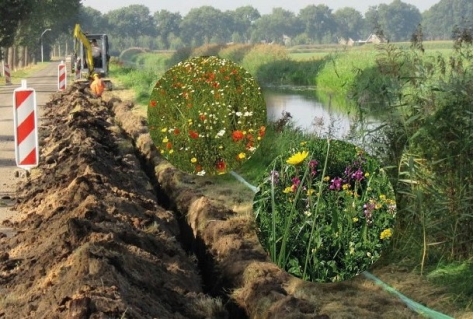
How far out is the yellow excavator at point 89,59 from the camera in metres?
33.2

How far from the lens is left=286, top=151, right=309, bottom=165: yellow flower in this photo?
23.8ft

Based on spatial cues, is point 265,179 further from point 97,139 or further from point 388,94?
point 97,139

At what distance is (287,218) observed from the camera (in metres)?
7.24

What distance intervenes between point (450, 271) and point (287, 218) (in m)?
1.32

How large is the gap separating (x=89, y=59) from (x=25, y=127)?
22.6 meters

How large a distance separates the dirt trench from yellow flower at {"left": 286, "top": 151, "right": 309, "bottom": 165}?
33.1 inches

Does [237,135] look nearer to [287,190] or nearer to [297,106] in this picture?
[287,190]

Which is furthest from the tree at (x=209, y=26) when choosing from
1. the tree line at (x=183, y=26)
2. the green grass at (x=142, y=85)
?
the green grass at (x=142, y=85)

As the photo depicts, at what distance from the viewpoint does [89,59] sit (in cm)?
3331

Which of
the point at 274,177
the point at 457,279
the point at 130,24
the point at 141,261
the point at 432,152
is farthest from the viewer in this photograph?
the point at 130,24

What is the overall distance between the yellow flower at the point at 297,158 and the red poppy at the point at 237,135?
560 cm

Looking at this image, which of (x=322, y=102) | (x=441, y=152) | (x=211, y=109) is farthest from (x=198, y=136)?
(x=322, y=102)

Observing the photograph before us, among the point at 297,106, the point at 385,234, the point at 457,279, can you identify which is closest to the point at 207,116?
the point at 385,234

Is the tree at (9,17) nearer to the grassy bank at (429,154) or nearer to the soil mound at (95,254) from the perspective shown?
the soil mound at (95,254)
